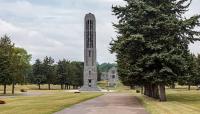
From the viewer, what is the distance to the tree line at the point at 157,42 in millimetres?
42406

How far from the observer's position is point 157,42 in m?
43.3

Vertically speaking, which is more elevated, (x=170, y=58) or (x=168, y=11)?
(x=168, y=11)

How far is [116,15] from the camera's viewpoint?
4772cm

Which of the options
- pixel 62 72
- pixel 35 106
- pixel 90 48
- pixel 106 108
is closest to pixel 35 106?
pixel 35 106

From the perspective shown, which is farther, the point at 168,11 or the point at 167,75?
the point at 168,11

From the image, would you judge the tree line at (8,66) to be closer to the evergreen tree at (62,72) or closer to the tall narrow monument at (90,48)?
the tall narrow monument at (90,48)

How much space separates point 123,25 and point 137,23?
56.4 inches

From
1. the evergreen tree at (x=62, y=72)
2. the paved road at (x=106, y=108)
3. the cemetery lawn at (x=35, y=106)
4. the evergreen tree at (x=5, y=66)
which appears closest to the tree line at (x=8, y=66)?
the evergreen tree at (x=5, y=66)

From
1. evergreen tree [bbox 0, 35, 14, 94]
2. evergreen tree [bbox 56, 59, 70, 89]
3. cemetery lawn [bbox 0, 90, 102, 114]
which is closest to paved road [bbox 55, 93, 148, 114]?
cemetery lawn [bbox 0, 90, 102, 114]

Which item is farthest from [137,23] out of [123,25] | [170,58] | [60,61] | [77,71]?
[77,71]

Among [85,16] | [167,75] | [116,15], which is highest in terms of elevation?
[85,16]

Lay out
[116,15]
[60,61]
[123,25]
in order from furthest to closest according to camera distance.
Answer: [60,61] < [116,15] < [123,25]

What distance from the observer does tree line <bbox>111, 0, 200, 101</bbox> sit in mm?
42406

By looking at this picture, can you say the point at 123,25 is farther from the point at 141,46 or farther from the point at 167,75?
the point at 167,75
